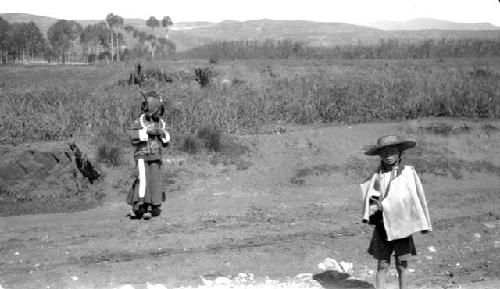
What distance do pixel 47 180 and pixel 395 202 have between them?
7.31 m

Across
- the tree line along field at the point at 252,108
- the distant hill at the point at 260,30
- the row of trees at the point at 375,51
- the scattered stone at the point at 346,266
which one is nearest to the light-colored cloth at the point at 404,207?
the scattered stone at the point at 346,266

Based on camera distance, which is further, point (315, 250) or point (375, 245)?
point (315, 250)

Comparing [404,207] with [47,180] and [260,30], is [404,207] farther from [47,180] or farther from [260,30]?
[260,30]

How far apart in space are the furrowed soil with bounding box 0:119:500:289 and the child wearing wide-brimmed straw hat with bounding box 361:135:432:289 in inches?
43.3

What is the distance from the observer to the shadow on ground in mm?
7054

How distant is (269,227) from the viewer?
911 cm

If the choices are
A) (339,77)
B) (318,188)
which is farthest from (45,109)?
(339,77)

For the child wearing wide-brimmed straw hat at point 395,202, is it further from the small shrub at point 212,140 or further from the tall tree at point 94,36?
the tall tree at point 94,36

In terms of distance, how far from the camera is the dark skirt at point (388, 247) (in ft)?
20.4

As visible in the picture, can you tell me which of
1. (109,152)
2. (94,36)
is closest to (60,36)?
(94,36)

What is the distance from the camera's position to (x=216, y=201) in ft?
35.1

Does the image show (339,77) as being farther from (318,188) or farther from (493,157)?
(318,188)

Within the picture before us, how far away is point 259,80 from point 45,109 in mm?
12016

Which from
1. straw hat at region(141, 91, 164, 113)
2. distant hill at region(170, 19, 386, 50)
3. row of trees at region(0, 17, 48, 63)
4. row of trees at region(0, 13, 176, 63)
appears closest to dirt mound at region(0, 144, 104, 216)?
straw hat at region(141, 91, 164, 113)
